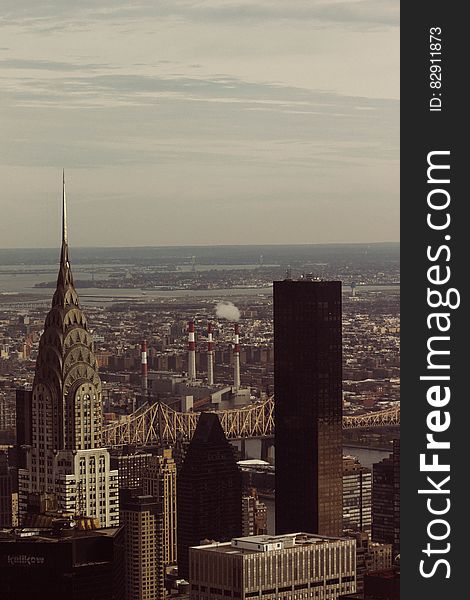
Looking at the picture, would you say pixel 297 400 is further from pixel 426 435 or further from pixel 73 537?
pixel 426 435

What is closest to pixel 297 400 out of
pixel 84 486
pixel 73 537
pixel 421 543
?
pixel 84 486

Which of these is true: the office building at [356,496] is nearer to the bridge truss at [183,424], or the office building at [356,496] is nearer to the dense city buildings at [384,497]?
the dense city buildings at [384,497]

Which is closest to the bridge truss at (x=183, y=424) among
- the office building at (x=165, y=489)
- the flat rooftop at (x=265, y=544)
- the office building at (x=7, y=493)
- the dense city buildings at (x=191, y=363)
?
the dense city buildings at (x=191, y=363)

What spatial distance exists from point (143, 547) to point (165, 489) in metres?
3.43

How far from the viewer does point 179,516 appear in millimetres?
21266

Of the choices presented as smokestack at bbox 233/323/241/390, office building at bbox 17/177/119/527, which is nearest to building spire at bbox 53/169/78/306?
office building at bbox 17/177/119/527

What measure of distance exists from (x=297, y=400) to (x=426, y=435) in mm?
18800

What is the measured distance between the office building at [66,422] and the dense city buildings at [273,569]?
398 cm

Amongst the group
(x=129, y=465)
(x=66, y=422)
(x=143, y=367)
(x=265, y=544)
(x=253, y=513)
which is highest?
(x=143, y=367)

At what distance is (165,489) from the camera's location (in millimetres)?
22516

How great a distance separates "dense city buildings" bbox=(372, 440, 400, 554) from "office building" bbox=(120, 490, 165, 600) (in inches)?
95.5

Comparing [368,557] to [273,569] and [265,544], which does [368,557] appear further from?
[273,569]

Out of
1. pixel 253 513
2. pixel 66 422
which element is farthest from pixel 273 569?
pixel 66 422

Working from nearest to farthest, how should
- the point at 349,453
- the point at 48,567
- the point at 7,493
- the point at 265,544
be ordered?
the point at 48,567
the point at 265,544
the point at 7,493
the point at 349,453
